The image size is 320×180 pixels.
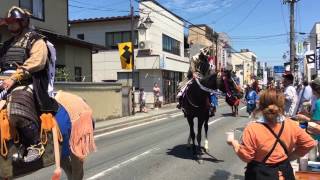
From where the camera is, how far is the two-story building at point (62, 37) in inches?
865

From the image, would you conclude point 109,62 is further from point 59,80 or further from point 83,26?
point 59,80

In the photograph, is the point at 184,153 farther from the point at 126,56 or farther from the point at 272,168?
the point at 126,56

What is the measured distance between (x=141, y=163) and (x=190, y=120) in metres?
1.65

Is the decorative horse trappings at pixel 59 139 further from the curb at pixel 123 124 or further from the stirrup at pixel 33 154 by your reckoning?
the curb at pixel 123 124

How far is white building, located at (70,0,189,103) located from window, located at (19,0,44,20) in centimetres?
1431

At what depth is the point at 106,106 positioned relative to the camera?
2400cm

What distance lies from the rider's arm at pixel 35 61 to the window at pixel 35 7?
1707 cm

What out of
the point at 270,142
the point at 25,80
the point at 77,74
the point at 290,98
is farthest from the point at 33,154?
the point at 77,74

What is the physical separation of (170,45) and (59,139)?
40161 mm

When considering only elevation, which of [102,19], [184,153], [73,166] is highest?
[102,19]

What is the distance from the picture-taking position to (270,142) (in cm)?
457

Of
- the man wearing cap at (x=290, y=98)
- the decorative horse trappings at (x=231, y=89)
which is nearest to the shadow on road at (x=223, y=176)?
the decorative horse trappings at (x=231, y=89)

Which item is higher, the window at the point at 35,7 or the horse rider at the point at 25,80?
the window at the point at 35,7

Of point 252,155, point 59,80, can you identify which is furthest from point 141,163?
point 59,80
